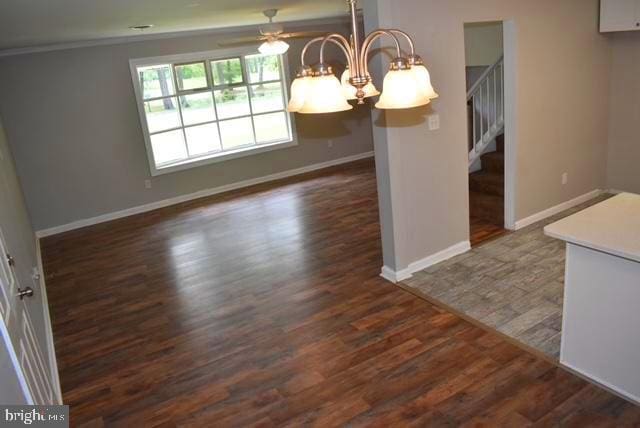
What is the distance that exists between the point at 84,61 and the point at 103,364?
14.3ft

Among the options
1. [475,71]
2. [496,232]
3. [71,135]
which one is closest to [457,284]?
[496,232]

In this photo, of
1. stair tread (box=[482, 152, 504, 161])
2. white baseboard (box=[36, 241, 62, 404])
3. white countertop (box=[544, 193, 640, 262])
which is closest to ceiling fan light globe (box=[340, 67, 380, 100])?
white countertop (box=[544, 193, 640, 262])

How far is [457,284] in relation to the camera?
3814mm

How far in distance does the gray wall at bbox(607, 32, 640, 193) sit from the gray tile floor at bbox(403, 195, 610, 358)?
1453 millimetres

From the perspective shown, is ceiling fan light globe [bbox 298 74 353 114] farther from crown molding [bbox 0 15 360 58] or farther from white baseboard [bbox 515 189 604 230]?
crown molding [bbox 0 15 360 58]

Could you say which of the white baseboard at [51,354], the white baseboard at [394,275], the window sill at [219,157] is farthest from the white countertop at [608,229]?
the window sill at [219,157]

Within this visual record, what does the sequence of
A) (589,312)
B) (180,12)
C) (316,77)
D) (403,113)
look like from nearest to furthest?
(316,77) → (589,312) → (403,113) → (180,12)

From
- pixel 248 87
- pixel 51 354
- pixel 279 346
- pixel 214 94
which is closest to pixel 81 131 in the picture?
pixel 214 94

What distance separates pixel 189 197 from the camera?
715 cm

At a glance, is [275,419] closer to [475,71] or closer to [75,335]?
[75,335]

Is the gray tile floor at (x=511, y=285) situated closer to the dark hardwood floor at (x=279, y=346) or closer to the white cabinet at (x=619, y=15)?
the dark hardwood floor at (x=279, y=346)

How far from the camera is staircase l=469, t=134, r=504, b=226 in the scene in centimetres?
499

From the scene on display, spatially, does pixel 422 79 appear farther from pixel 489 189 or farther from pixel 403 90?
pixel 489 189

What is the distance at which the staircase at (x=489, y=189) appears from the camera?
4992 mm
